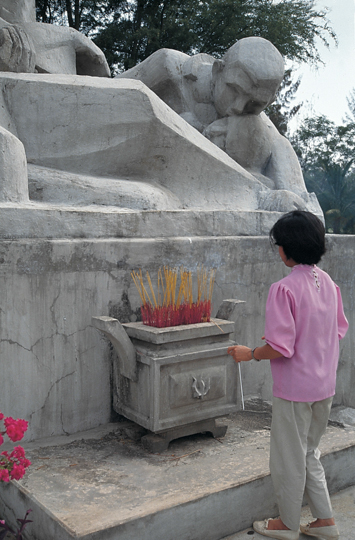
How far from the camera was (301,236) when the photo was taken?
195 centimetres

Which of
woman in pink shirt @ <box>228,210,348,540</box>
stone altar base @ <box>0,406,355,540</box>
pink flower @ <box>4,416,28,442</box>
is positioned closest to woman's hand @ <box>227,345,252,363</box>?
woman in pink shirt @ <box>228,210,348,540</box>

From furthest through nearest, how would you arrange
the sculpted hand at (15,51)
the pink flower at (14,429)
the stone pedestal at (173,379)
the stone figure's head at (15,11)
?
the stone figure's head at (15,11) < the sculpted hand at (15,51) < the stone pedestal at (173,379) < the pink flower at (14,429)

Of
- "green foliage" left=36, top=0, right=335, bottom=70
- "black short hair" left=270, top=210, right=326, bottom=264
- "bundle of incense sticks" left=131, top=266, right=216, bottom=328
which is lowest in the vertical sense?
"bundle of incense sticks" left=131, top=266, right=216, bottom=328

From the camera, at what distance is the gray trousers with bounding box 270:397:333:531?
6.40ft

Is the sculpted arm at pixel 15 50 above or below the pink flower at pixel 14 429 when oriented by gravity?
above

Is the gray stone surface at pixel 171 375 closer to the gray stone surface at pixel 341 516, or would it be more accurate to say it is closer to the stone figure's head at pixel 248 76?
the gray stone surface at pixel 341 516

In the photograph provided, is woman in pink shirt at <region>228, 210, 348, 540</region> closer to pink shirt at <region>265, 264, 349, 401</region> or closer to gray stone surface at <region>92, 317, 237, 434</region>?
pink shirt at <region>265, 264, 349, 401</region>

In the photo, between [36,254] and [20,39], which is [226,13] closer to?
[20,39]

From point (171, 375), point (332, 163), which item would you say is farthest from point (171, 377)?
point (332, 163)

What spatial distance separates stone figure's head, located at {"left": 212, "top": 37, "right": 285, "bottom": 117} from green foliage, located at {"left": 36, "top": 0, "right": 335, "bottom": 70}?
26.5 feet

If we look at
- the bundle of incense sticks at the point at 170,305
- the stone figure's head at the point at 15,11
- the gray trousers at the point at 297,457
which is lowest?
the gray trousers at the point at 297,457

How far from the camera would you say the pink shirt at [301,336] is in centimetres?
189

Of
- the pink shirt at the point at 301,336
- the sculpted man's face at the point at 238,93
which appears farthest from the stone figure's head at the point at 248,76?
the pink shirt at the point at 301,336

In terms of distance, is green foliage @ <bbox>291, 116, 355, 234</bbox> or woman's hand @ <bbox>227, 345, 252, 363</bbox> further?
green foliage @ <bbox>291, 116, 355, 234</bbox>
